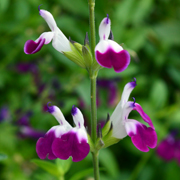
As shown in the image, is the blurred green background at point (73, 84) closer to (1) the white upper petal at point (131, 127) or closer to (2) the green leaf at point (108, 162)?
(2) the green leaf at point (108, 162)

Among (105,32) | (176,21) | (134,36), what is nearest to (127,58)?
(105,32)

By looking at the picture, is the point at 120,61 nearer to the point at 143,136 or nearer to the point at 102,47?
the point at 102,47

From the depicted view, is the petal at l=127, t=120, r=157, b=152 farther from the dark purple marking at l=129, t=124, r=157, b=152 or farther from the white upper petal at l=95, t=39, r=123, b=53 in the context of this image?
the white upper petal at l=95, t=39, r=123, b=53

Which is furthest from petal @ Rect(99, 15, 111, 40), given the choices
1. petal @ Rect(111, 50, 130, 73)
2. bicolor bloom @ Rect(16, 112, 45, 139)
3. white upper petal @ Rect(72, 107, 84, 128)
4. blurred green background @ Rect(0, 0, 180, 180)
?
bicolor bloom @ Rect(16, 112, 45, 139)

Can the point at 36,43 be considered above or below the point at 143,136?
above

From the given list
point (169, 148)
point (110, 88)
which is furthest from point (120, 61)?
point (169, 148)

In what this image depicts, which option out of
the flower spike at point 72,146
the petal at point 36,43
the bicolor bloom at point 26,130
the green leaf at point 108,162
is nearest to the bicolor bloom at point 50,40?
the petal at point 36,43
